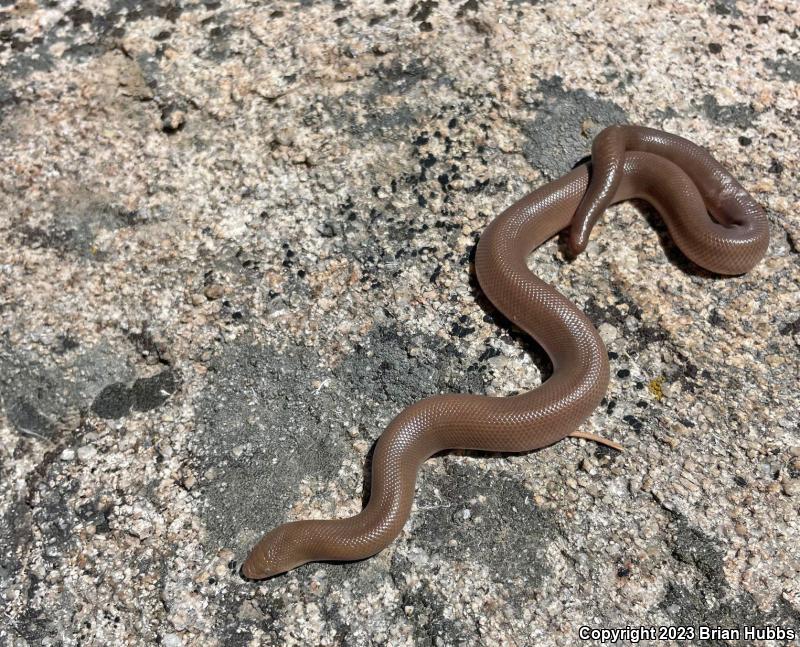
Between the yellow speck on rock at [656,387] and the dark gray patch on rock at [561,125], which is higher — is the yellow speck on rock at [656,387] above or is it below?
below

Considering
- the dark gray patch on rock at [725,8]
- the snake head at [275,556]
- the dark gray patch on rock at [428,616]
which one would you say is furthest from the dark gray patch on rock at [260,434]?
the dark gray patch on rock at [725,8]

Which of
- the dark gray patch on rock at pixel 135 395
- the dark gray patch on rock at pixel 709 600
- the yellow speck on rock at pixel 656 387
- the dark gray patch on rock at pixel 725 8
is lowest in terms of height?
the dark gray patch on rock at pixel 709 600

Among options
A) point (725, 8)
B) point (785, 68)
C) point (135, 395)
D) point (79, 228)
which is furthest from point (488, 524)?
point (725, 8)

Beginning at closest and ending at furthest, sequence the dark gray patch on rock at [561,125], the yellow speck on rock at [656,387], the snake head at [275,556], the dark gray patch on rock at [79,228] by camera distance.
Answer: the snake head at [275,556]
the yellow speck on rock at [656,387]
the dark gray patch on rock at [79,228]
the dark gray patch on rock at [561,125]

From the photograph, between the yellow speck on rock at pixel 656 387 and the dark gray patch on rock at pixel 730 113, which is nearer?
the yellow speck on rock at pixel 656 387

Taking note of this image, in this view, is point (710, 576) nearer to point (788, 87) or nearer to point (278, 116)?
point (788, 87)

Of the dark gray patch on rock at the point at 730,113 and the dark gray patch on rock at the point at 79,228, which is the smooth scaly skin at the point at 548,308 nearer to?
the dark gray patch on rock at the point at 730,113

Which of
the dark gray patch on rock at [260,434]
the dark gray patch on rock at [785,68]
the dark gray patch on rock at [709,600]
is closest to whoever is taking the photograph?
the dark gray patch on rock at [709,600]
